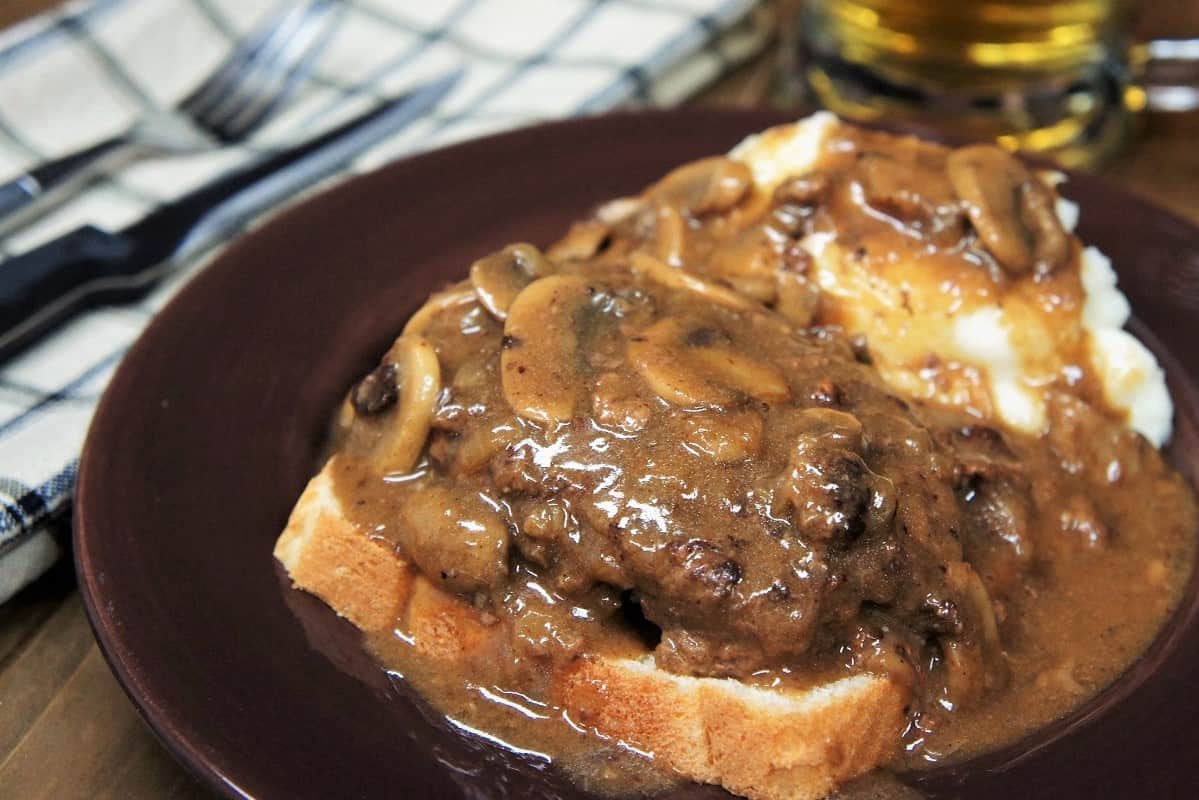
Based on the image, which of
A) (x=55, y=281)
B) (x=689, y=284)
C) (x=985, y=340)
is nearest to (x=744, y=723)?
(x=689, y=284)

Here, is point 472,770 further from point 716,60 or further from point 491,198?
point 716,60

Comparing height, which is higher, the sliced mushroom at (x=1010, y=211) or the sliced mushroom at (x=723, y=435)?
the sliced mushroom at (x=723, y=435)

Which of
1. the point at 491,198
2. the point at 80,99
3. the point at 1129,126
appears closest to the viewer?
the point at 491,198

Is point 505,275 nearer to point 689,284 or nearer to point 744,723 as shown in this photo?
point 689,284

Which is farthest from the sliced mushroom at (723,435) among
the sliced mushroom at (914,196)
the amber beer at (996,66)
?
the amber beer at (996,66)

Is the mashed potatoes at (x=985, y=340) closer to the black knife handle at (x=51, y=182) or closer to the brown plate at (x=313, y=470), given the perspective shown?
the brown plate at (x=313, y=470)

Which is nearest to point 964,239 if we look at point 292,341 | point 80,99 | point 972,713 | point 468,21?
point 972,713
